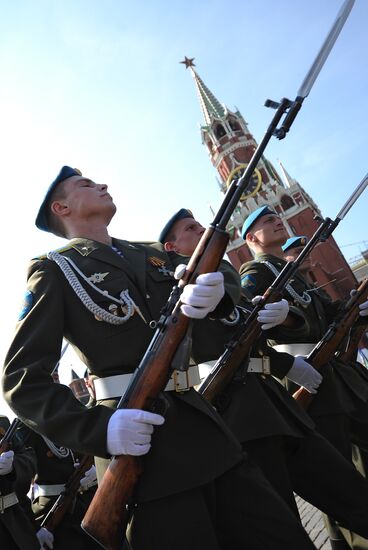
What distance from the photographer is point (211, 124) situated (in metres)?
43.3

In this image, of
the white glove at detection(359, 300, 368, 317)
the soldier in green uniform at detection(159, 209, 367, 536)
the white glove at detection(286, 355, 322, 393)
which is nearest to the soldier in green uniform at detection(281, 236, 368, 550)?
the white glove at detection(286, 355, 322, 393)

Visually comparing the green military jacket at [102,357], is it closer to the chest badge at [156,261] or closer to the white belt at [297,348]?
the chest badge at [156,261]

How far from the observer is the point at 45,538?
4.27 m

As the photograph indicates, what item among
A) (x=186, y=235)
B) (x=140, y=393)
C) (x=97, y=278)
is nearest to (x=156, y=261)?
(x=97, y=278)

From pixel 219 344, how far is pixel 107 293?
1234 mm

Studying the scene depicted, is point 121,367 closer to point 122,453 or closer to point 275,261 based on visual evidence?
point 122,453

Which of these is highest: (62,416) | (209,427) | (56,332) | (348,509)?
(56,332)

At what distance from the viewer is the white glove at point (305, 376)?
11.6 feet

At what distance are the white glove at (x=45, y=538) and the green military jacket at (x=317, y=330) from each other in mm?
2803

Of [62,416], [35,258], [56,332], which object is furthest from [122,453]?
[35,258]

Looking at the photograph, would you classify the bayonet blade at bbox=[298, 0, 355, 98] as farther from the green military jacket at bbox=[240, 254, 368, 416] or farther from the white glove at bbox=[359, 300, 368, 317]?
the white glove at bbox=[359, 300, 368, 317]

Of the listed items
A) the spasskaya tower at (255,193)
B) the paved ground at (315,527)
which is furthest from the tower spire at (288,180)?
the paved ground at (315,527)

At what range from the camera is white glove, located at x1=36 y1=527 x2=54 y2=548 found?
4266 mm

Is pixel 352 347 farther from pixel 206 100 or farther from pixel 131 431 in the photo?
pixel 206 100
